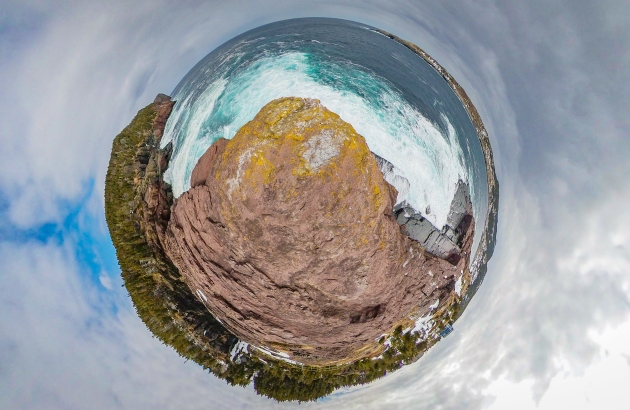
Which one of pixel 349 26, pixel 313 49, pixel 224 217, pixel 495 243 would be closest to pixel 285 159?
pixel 224 217

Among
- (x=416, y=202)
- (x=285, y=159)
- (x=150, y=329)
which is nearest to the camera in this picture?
(x=285, y=159)

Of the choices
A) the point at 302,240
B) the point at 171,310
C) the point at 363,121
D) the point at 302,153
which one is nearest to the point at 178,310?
the point at 171,310

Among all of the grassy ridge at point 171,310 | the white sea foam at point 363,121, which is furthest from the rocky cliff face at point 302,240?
the grassy ridge at point 171,310

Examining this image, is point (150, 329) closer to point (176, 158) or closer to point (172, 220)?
point (172, 220)

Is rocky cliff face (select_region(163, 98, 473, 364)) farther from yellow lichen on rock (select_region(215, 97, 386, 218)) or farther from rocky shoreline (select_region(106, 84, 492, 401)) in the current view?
rocky shoreline (select_region(106, 84, 492, 401))

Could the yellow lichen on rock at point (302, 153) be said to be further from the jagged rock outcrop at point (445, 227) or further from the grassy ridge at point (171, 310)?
the grassy ridge at point (171, 310)

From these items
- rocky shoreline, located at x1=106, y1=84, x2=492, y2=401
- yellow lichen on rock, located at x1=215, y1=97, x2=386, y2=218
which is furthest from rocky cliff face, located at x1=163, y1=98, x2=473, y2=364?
rocky shoreline, located at x1=106, y1=84, x2=492, y2=401

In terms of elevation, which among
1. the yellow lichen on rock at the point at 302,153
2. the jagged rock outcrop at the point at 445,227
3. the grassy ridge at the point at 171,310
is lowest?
the grassy ridge at the point at 171,310

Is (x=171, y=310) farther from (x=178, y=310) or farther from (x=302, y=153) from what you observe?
(x=302, y=153)
